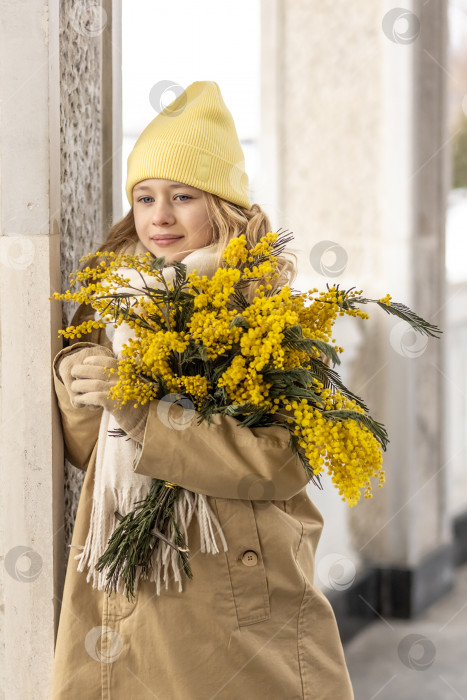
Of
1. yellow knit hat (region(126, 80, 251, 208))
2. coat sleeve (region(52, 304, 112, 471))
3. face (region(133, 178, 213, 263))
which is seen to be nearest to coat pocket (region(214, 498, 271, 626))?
coat sleeve (region(52, 304, 112, 471))

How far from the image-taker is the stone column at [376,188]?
3.10 meters

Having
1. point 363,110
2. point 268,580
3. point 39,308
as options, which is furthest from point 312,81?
point 268,580

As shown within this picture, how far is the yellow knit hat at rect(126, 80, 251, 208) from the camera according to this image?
1259 mm

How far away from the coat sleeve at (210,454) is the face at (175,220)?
0.29m

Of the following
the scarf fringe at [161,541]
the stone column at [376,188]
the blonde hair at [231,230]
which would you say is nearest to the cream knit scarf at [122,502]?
the scarf fringe at [161,541]

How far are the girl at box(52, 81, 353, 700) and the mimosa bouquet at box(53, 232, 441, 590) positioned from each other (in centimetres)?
4

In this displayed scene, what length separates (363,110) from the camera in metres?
3.14

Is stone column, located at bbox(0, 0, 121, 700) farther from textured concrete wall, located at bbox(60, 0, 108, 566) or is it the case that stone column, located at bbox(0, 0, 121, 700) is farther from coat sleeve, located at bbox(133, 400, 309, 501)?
coat sleeve, located at bbox(133, 400, 309, 501)

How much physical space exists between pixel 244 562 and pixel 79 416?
34 cm

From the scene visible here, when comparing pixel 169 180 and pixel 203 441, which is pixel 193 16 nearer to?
pixel 169 180

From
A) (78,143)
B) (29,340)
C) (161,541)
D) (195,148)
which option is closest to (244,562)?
(161,541)

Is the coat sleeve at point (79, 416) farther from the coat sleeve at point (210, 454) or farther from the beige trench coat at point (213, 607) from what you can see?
the coat sleeve at point (210, 454)

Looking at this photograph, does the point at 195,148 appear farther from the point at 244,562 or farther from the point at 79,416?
the point at 244,562

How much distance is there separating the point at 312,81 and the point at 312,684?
2.52 metres
